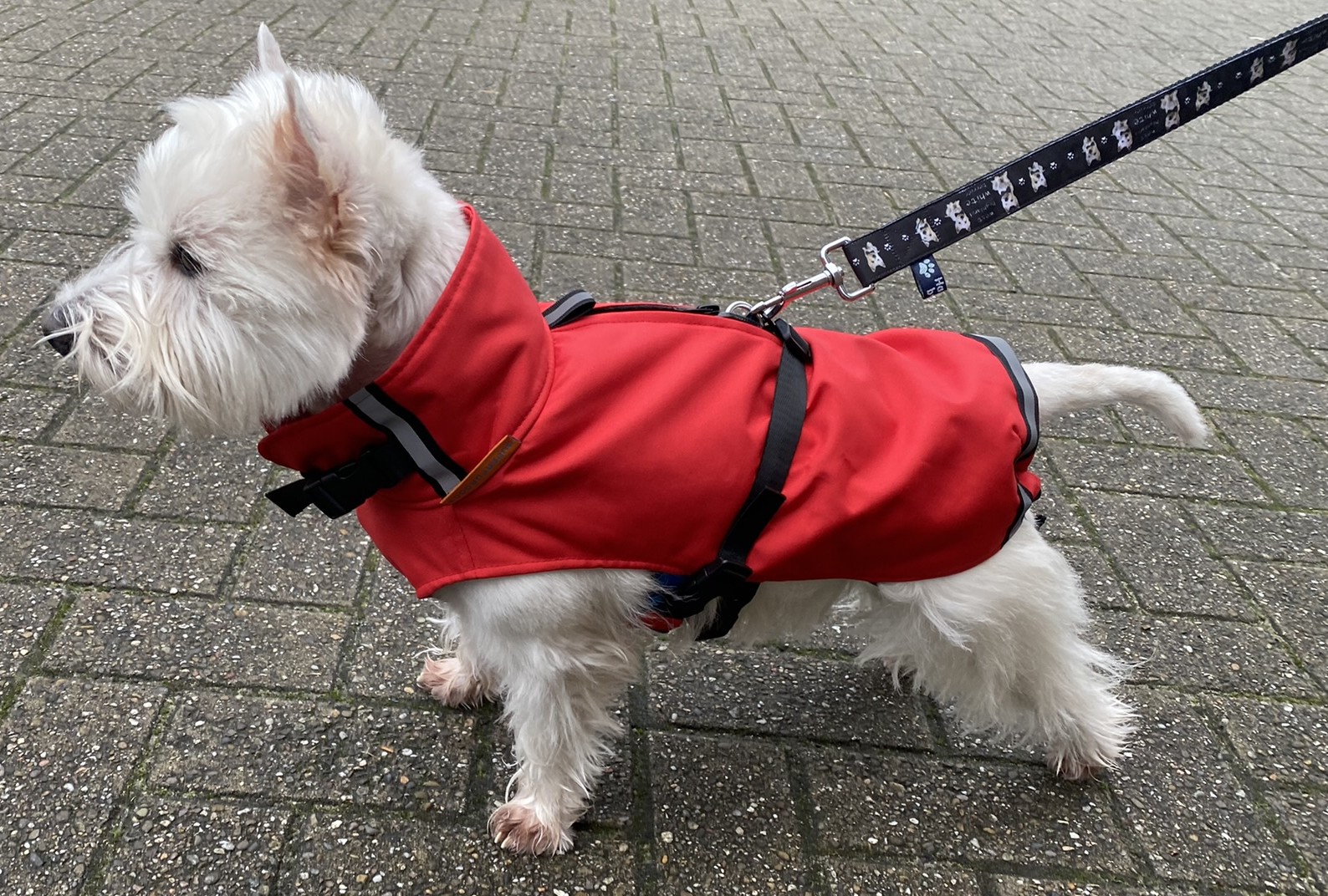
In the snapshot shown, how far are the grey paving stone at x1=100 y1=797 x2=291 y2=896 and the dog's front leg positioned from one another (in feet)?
1.80

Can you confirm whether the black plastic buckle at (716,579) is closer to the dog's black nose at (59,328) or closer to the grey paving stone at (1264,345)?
the dog's black nose at (59,328)

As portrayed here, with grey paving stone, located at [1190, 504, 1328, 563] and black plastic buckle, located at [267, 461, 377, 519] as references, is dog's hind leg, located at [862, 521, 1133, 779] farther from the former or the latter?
black plastic buckle, located at [267, 461, 377, 519]

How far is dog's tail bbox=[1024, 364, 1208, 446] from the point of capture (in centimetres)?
234

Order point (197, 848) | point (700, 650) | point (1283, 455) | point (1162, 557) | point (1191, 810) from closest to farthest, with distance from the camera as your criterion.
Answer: point (197, 848) → point (1191, 810) → point (700, 650) → point (1162, 557) → point (1283, 455)

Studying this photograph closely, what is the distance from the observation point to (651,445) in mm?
1874

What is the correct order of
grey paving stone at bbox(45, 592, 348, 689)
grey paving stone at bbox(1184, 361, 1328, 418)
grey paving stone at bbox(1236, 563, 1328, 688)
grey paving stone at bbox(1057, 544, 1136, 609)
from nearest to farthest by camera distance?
1. grey paving stone at bbox(45, 592, 348, 689)
2. grey paving stone at bbox(1236, 563, 1328, 688)
3. grey paving stone at bbox(1057, 544, 1136, 609)
4. grey paving stone at bbox(1184, 361, 1328, 418)

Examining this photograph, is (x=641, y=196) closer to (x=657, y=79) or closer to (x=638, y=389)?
(x=657, y=79)

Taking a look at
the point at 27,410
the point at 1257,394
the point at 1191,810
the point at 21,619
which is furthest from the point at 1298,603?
the point at 27,410

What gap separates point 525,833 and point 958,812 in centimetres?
119

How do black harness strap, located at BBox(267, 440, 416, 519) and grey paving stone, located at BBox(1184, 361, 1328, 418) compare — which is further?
grey paving stone, located at BBox(1184, 361, 1328, 418)

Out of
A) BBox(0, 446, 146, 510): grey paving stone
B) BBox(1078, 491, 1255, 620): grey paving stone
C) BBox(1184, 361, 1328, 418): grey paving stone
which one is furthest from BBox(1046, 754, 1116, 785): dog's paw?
BBox(0, 446, 146, 510): grey paving stone

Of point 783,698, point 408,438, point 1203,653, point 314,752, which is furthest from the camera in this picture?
point 1203,653

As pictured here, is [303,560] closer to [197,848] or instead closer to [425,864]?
[197,848]

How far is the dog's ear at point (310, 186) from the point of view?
161cm
